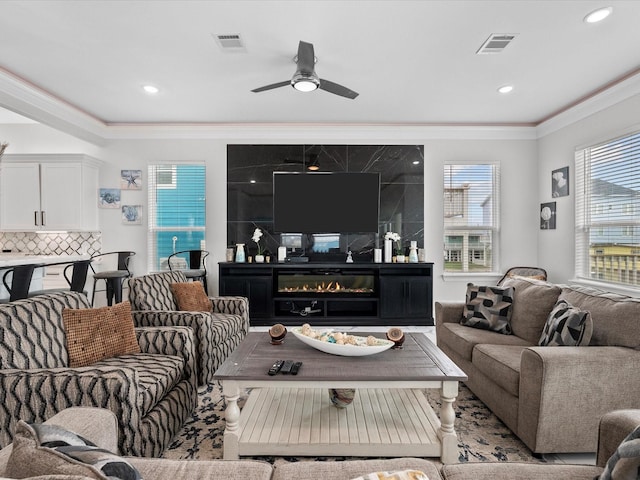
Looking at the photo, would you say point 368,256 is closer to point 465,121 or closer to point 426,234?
point 426,234

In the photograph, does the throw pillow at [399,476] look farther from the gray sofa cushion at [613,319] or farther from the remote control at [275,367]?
the gray sofa cushion at [613,319]

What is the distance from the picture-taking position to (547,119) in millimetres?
4887

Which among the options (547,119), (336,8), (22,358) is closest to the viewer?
(22,358)

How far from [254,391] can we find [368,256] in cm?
319

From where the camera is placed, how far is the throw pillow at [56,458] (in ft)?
2.42

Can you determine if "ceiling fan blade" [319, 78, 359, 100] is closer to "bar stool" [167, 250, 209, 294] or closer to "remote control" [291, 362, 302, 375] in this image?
"remote control" [291, 362, 302, 375]

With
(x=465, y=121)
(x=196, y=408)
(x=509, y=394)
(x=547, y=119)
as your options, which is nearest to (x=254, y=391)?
(x=196, y=408)

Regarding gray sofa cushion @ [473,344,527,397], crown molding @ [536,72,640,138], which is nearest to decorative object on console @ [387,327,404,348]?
gray sofa cushion @ [473,344,527,397]

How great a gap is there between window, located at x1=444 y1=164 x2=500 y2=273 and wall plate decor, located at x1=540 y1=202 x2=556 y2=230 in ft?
1.89

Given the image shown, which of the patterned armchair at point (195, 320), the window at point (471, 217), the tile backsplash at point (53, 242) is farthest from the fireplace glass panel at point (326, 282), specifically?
the tile backsplash at point (53, 242)

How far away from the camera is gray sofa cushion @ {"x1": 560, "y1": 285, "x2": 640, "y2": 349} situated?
6.52ft

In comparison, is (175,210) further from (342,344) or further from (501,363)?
(501,363)

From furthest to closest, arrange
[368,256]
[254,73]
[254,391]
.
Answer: [368,256]
[254,73]
[254,391]

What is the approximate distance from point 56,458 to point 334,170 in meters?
4.80
